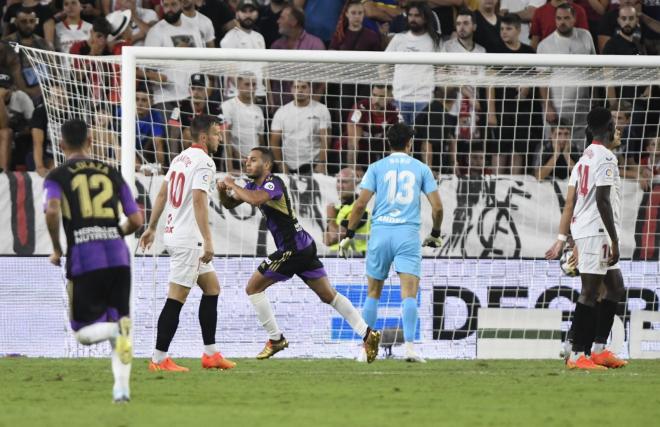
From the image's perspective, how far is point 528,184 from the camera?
15.7 m

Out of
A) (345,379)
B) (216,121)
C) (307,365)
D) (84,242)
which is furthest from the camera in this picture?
(307,365)

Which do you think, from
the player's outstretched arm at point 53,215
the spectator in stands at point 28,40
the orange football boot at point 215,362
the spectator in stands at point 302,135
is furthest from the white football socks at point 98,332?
the spectator in stands at point 28,40

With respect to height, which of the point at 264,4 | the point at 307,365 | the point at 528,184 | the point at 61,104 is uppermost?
the point at 264,4

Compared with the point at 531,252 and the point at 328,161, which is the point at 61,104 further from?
the point at 531,252

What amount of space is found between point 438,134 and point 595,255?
4.28 meters

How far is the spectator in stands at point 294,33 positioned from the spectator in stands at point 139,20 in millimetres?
1786

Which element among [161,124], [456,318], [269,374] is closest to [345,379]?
[269,374]

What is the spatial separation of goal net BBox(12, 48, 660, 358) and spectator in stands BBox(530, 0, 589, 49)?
1936 millimetres

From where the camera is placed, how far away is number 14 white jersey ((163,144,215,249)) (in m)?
11.7

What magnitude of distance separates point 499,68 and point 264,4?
5002 mm

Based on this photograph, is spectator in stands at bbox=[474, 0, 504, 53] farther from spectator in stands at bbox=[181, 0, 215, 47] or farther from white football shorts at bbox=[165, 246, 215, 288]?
white football shorts at bbox=[165, 246, 215, 288]

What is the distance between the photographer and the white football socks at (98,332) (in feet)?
28.6

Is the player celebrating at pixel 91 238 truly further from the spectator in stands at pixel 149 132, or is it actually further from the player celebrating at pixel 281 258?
the spectator in stands at pixel 149 132

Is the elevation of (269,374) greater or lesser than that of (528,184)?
lesser
